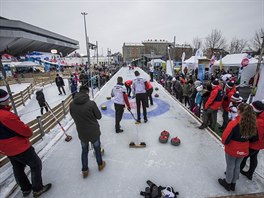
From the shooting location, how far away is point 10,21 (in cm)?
3061

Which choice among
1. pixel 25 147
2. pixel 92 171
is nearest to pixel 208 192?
pixel 92 171

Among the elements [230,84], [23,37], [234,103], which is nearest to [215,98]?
[234,103]

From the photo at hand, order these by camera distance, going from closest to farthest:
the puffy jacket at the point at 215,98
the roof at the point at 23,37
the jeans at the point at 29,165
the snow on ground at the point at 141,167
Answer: the jeans at the point at 29,165
the snow on ground at the point at 141,167
the puffy jacket at the point at 215,98
the roof at the point at 23,37

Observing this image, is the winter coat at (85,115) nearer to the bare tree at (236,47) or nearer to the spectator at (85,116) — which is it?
the spectator at (85,116)

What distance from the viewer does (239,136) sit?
216 cm

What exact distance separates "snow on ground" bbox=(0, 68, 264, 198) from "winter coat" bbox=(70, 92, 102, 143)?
86 centimetres

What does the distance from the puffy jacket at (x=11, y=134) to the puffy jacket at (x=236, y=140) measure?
2999mm

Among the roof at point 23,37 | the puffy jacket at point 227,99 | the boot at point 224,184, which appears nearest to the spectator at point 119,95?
the boot at point 224,184

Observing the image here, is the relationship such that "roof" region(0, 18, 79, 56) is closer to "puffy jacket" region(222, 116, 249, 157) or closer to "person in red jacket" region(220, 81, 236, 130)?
"person in red jacket" region(220, 81, 236, 130)

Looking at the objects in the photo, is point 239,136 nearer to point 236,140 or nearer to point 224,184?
point 236,140

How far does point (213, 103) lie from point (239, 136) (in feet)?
7.62

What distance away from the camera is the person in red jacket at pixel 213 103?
13.7 ft

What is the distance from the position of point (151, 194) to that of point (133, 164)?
0.85 m

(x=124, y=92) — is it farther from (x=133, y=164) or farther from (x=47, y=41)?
(x=47, y=41)
